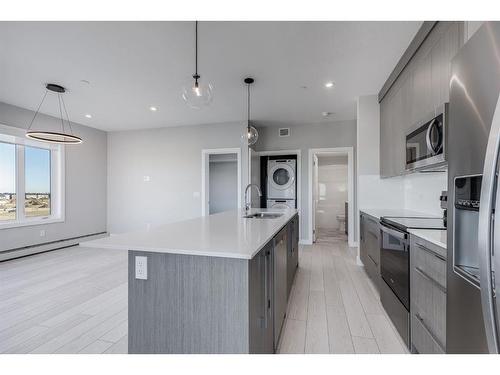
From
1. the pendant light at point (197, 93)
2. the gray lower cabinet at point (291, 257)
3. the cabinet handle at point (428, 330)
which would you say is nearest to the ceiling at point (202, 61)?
the pendant light at point (197, 93)

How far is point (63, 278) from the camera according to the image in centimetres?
328

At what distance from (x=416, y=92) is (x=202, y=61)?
2.23 metres

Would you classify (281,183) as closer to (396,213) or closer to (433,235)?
(396,213)

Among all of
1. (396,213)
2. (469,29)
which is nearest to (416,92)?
(469,29)

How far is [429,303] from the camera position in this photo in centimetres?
147

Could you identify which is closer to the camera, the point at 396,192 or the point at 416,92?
the point at 416,92

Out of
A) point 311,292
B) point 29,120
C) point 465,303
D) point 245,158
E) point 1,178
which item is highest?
point 29,120

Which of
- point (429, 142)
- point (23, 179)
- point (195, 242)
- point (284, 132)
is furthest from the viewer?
point (284, 132)

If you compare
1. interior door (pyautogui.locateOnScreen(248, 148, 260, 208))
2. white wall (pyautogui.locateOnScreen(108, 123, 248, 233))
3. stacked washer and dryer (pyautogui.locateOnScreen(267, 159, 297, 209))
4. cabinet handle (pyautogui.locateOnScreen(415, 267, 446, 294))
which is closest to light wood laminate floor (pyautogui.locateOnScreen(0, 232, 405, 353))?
cabinet handle (pyautogui.locateOnScreen(415, 267, 446, 294))

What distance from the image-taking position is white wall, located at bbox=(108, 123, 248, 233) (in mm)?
5512

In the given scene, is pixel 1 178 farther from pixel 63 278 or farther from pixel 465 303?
pixel 465 303

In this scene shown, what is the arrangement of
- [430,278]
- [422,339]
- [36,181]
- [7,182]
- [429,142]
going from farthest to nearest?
[36,181]
[7,182]
[429,142]
[422,339]
[430,278]

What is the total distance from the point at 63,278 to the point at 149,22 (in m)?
3.27
